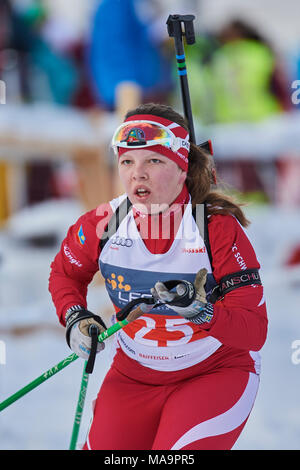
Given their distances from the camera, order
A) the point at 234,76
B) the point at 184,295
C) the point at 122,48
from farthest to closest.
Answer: the point at 234,76 < the point at 122,48 < the point at 184,295

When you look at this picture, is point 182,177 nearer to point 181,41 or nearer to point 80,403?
point 181,41

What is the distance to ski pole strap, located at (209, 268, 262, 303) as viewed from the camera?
1820mm

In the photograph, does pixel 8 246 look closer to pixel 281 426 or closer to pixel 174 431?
pixel 281 426

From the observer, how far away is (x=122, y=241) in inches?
78.7

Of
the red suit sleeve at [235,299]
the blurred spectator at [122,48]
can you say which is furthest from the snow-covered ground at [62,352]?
the blurred spectator at [122,48]

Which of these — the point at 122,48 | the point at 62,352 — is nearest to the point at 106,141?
the point at 122,48

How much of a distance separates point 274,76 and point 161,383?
6524 mm

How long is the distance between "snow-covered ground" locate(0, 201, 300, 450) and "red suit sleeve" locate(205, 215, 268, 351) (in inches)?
58.0

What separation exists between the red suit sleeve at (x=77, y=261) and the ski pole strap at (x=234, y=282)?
17.1 inches

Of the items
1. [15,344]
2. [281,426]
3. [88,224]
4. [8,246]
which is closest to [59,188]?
[8,246]

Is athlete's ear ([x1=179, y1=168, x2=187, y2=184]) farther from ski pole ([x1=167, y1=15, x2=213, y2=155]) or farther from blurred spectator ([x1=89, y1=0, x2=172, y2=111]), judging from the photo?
blurred spectator ([x1=89, y1=0, x2=172, y2=111])

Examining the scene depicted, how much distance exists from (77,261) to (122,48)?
409 centimetres

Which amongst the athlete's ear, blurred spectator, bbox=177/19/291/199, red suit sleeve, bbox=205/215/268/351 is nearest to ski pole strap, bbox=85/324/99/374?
red suit sleeve, bbox=205/215/268/351

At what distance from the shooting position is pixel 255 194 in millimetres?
Answer: 8461
